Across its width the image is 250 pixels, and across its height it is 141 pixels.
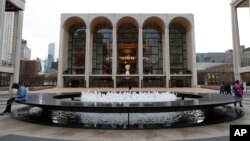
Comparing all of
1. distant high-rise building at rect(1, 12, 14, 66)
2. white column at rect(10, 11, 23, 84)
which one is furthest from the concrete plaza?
distant high-rise building at rect(1, 12, 14, 66)

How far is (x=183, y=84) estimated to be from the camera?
177 feet

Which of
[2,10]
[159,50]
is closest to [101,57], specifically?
[159,50]

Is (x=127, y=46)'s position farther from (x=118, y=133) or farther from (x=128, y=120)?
(x=118, y=133)

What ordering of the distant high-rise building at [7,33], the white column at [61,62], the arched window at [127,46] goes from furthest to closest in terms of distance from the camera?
1. the arched window at [127,46]
2. the white column at [61,62]
3. the distant high-rise building at [7,33]

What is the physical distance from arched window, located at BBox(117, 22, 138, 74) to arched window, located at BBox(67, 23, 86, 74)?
10647 mm

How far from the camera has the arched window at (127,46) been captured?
5616 centimetres

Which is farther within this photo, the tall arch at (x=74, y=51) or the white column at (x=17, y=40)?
the tall arch at (x=74, y=51)

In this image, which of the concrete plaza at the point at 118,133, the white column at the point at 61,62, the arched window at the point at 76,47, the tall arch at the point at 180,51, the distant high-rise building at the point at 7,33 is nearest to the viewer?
the concrete plaza at the point at 118,133

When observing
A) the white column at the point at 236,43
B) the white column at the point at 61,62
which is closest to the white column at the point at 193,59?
the white column at the point at 236,43

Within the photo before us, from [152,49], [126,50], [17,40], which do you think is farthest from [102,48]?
[17,40]

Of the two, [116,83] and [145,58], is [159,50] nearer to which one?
[145,58]

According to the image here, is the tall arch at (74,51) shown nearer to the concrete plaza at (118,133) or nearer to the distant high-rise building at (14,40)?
the distant high-rise building at (14,40)

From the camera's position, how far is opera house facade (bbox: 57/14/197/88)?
50.6 meters

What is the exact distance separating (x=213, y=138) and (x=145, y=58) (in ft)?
166
